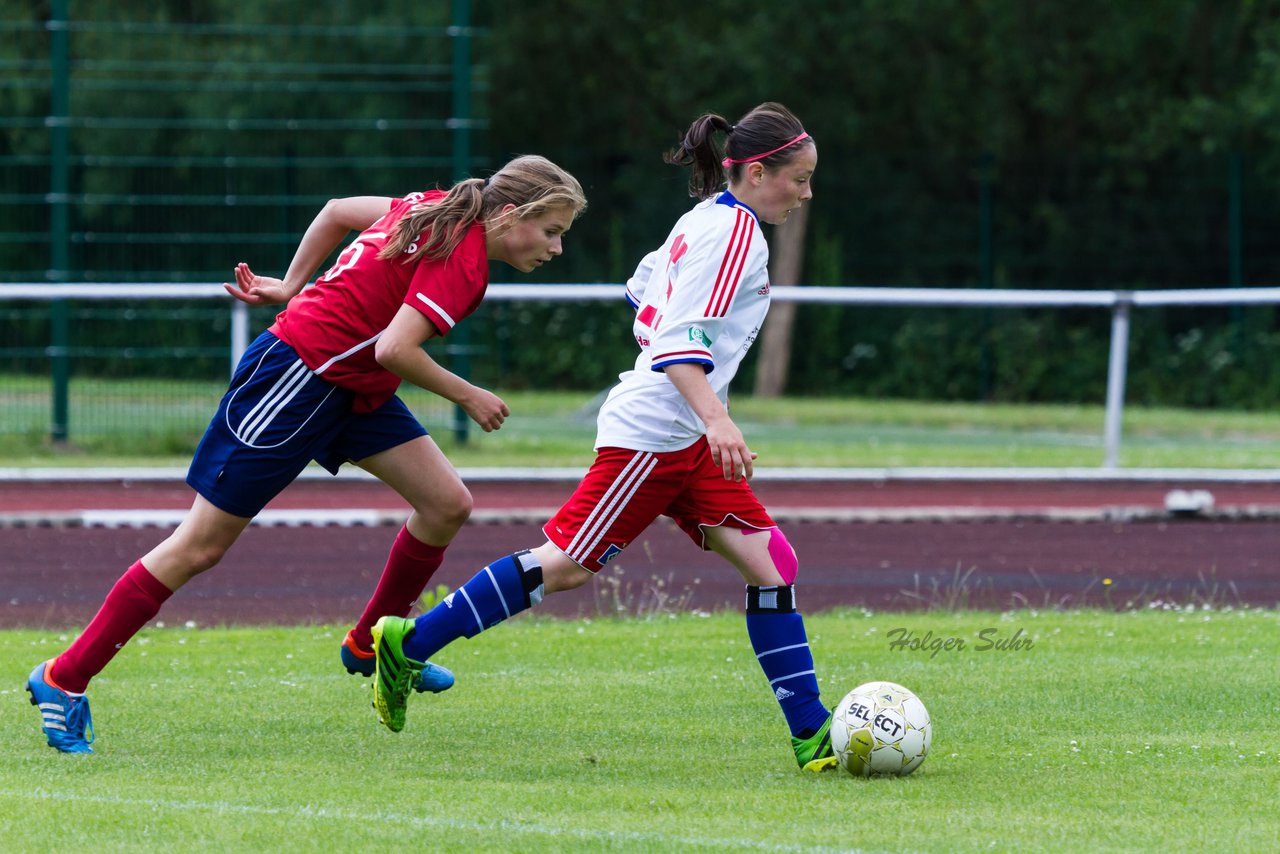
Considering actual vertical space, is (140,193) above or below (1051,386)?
above

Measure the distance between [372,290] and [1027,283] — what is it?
855 inches

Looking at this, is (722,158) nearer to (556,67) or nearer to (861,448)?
(861,448)

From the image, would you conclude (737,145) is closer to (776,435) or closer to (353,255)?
(353,255)

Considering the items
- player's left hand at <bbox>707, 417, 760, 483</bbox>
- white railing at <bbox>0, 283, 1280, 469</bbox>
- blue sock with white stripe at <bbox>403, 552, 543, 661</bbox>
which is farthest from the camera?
white railing at <bbox>0, 283, 1280, 469</bbox>

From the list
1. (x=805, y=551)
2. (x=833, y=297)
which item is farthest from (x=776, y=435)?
(x=805, y=551)

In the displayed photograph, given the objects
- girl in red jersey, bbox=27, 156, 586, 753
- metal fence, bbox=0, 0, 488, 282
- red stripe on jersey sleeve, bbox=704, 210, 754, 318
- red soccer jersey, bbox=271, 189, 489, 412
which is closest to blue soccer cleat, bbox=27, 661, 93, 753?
girl in red jersey, bbox=27, 156, 586, 753

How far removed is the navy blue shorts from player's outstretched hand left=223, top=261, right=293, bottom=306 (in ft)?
1.18

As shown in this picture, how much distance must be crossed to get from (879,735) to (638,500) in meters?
0.93

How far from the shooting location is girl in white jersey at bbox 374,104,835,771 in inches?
208

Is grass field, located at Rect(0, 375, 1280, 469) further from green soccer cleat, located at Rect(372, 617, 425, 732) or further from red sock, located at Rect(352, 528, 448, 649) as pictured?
green soccer cleat, located at Rect(372, 617, 425, 732)

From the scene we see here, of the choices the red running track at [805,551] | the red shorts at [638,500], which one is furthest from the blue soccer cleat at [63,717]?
the red running track at [805,551]

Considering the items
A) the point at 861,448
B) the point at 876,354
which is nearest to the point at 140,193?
the point at 861,448

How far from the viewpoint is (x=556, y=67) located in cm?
3272

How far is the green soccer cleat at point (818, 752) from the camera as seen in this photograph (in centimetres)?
527
